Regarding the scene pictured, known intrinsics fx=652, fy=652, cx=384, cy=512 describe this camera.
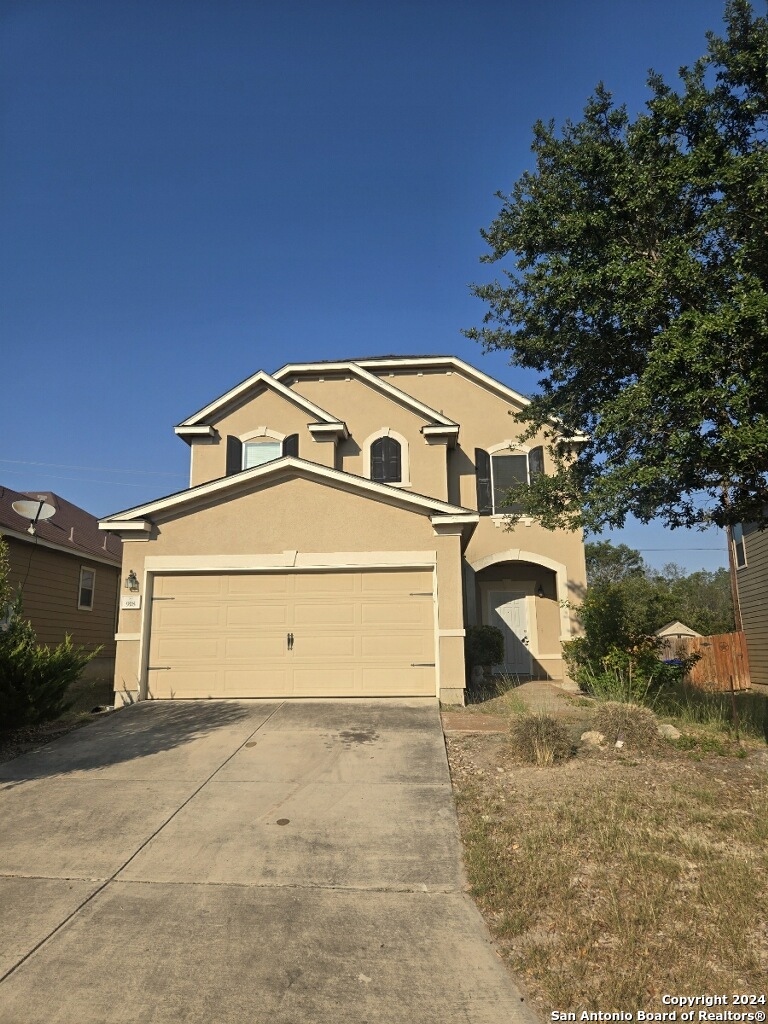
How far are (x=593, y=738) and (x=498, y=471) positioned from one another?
1046 cm

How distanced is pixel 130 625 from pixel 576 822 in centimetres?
896

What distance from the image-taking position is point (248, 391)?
17688mm

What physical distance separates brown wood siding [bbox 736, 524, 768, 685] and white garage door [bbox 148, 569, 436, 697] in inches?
535

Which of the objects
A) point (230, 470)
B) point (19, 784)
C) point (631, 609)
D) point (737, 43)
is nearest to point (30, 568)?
point (230, 470)

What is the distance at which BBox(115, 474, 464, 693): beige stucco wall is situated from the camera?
12.1m

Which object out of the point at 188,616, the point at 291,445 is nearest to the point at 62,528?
the point at 291,445

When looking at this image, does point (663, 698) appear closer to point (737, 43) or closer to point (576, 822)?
point (576, 822)

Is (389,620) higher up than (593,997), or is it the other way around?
(389,620)

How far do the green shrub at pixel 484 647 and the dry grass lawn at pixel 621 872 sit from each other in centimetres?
748

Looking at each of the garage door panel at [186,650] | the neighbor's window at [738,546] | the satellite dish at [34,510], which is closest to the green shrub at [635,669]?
the garage door panel at [186,650]

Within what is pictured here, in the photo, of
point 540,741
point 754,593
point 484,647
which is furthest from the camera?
point 754,593

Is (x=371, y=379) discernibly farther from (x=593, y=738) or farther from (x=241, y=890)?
(x=241, y=890)

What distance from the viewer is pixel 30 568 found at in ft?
54.0

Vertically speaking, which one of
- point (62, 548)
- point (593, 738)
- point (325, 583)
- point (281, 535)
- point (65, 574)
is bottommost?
point (593, 738)
